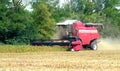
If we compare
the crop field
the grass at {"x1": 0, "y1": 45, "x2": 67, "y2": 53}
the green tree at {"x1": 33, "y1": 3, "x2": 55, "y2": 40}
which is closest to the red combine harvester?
the crop field

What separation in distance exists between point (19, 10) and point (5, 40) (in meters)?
5.87

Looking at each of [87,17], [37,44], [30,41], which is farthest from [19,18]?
[87,17]

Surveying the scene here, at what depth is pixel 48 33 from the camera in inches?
2185

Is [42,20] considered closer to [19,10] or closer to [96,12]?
[19,10]

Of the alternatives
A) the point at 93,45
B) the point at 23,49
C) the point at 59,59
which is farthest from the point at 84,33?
the point at 59,59

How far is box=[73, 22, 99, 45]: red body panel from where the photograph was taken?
47062 mm

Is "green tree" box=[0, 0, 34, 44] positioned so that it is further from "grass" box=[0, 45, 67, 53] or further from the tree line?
"grass" box=[0, 45, 67, 53]

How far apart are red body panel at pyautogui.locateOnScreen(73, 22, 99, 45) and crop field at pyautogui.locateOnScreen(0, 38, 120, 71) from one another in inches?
43.6

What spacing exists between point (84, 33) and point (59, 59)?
52.7 ft

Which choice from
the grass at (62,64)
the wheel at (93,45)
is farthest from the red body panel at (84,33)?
the grass at (62,64)

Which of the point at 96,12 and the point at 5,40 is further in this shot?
the point at 96,12

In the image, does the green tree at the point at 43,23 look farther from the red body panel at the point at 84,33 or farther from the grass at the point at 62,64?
the grass at the point at 62,64

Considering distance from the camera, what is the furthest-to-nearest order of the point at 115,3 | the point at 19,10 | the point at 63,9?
the point at 115,3 → the point at 63,9 → the point at 19,10

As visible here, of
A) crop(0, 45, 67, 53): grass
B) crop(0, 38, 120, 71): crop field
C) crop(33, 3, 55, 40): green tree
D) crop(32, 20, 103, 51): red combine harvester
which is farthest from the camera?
crop(33, 3, 55, 40): green tree
